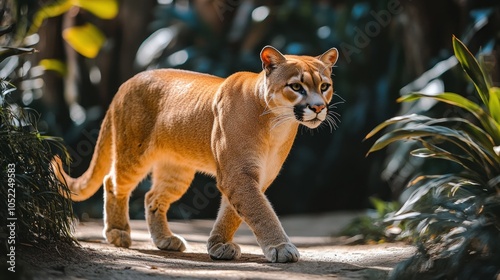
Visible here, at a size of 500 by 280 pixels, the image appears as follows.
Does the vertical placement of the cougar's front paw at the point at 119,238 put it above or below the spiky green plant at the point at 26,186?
below

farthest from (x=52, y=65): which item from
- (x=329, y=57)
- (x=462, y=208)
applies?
(x=462, y=208)

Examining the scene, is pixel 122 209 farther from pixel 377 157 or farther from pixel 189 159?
pixel 377 157

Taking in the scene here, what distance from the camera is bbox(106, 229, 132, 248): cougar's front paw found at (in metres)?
5.91

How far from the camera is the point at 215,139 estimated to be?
5379 millimetres

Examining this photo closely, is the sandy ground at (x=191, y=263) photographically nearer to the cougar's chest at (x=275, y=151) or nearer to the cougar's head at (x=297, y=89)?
the cougar's chest at (x=275, y=151)

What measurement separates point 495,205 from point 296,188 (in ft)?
24.9

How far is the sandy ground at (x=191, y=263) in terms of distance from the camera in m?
4.44

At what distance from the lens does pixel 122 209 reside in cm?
615

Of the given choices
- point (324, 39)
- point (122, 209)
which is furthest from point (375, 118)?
point (122, 209)

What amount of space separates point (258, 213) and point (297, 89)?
2.66ft

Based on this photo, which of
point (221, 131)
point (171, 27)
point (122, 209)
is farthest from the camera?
point (171, 27)

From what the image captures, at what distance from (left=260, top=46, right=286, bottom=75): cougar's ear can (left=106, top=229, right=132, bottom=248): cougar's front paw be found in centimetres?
168

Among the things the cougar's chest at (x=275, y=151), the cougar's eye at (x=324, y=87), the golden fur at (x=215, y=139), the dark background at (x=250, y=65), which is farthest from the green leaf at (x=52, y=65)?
the cougar's eye at (x=324, y=87)

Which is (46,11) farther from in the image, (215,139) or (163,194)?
(215,139)
